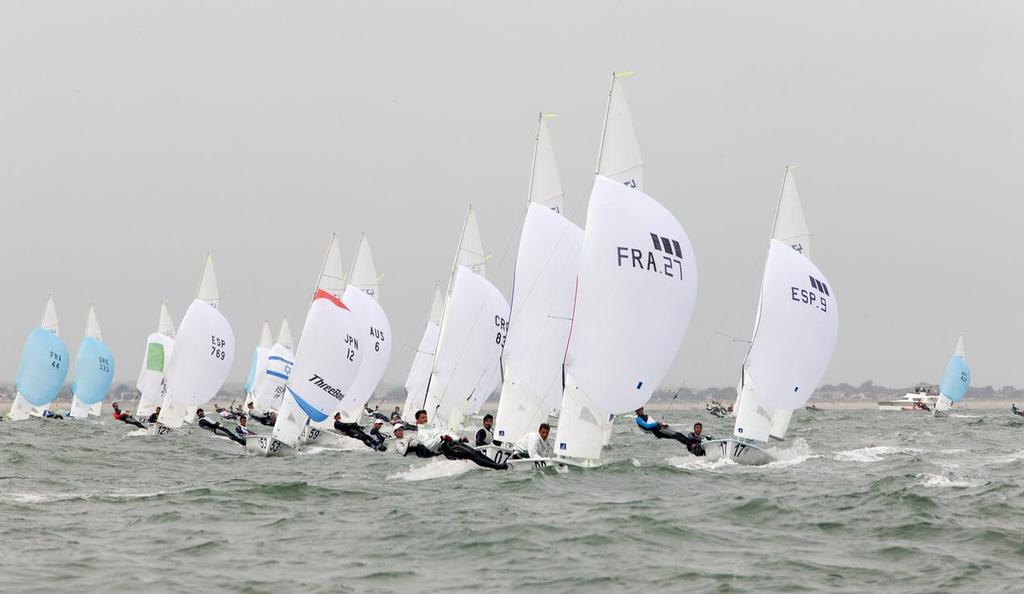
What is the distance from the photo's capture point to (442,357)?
124ft

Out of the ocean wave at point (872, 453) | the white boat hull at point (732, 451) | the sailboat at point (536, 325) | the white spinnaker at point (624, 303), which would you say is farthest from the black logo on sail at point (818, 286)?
the white spinnaker at point (624, 303)

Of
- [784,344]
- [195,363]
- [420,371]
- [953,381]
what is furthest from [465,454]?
[953,381]

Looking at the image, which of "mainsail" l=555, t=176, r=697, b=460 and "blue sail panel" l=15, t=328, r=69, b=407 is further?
"blue sail panel" l=15, t=328, r=69, b=407

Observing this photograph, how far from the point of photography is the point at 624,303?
24.4 metres

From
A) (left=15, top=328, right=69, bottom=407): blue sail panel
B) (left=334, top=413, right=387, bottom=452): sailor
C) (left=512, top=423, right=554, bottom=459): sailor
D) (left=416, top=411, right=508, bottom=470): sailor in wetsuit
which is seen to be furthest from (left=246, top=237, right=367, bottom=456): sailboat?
(left=15, top=328, right=69, bottom=407): blue sail panel

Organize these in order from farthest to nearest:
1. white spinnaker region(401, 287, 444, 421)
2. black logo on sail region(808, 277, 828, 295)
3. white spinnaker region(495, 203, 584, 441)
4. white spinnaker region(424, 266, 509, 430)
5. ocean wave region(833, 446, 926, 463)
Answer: white spinnaker region(401, 287, 444, 421), white spinnaker region(424, 266, 509, 430), ocean wave region(833, 446, 926, 463), black logo on sail region(808, 277, 828, 295), white spinnaker region(495, 203, 584, 441)

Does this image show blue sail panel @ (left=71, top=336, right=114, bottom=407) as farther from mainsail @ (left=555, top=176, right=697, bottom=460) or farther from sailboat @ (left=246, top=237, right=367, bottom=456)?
mainsail @ (left=555, top=176, right=697, bottom=460)

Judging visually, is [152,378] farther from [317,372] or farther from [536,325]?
[536,325]

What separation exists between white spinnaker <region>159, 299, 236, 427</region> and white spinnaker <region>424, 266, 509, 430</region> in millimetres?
13343

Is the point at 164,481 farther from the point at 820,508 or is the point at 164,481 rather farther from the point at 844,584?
the point at 844,584

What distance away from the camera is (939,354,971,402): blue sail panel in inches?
3548

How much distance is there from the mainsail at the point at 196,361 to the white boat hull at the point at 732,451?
2545 cm

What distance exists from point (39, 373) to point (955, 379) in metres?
68.1

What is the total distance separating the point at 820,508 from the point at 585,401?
657cm
